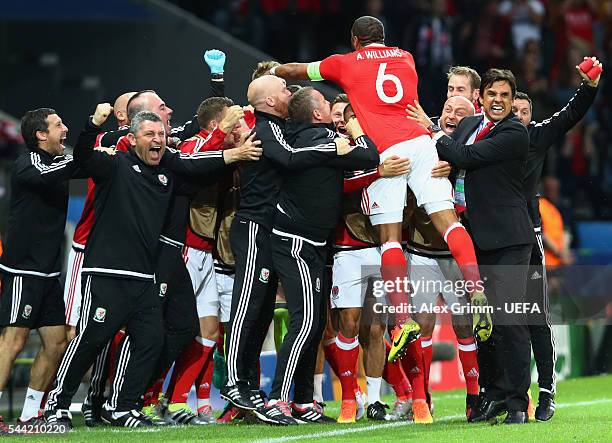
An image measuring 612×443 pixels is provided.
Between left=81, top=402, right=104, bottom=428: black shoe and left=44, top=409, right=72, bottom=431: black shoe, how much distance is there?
0.53 m

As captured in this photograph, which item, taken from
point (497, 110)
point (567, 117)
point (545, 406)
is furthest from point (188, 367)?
point (567, 117)

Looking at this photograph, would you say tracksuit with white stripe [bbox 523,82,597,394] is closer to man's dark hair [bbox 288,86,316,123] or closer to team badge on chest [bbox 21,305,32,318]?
man's dark hair [bbox 288,86,316,123]

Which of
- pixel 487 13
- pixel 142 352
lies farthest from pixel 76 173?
pixel 487 13

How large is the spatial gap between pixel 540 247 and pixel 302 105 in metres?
1.99

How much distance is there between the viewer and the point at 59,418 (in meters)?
9.36

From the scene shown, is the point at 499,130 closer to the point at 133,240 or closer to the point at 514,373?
the point at 514,373

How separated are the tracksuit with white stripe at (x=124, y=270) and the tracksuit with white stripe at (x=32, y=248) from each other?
355 millimetres

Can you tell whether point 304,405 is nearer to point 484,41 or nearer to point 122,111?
point 122,111

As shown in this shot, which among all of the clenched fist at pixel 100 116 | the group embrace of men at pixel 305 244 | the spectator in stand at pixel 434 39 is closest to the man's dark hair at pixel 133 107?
the group embrace of men at pixel 305 244

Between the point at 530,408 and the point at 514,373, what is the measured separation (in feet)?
3.23

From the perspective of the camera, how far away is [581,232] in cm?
1722

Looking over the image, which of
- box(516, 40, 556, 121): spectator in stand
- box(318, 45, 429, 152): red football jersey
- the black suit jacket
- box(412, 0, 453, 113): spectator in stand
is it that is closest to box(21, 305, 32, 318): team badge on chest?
box(318, 45, 429, 152): red football jersey

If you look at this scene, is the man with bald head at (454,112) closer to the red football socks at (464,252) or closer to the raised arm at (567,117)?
the raised arm at (567,117)

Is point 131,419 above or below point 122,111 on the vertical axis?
below
